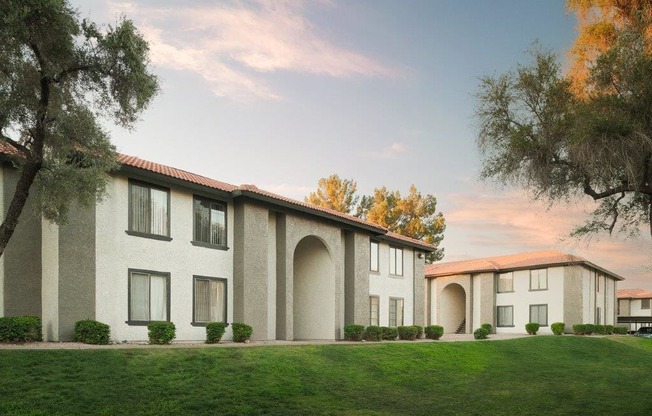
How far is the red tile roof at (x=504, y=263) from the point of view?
44.9 meters

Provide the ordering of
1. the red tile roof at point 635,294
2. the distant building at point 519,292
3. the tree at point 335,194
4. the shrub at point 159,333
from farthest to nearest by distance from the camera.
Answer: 1. the red tile roof at point 635,294
2. the tree at point 335,194
3. the distant building at point 519,292
4. the shrub at point 159,333

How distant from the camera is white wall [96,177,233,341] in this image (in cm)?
1911

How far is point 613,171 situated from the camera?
45.3 ft

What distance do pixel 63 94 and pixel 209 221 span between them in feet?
30.0

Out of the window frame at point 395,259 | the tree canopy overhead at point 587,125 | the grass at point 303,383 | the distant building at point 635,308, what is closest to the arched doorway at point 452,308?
the window frame at point 395,259

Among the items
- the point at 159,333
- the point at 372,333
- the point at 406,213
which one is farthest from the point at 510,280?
the point at 159,333

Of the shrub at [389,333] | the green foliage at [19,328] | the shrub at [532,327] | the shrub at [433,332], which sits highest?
the green foliage at [19,328]

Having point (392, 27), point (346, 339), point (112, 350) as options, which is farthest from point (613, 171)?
point (346, 339)

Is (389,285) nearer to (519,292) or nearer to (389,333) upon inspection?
(389,333)

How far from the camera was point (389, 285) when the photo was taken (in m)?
33.8

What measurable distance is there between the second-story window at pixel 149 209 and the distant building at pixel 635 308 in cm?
7017

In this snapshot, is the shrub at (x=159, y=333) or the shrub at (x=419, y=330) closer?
the shrub at (x=159, y=333)

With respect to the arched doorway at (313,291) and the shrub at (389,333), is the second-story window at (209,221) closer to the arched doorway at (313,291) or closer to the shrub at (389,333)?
the arched doorway at (313,291)

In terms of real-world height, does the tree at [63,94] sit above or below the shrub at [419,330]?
above
